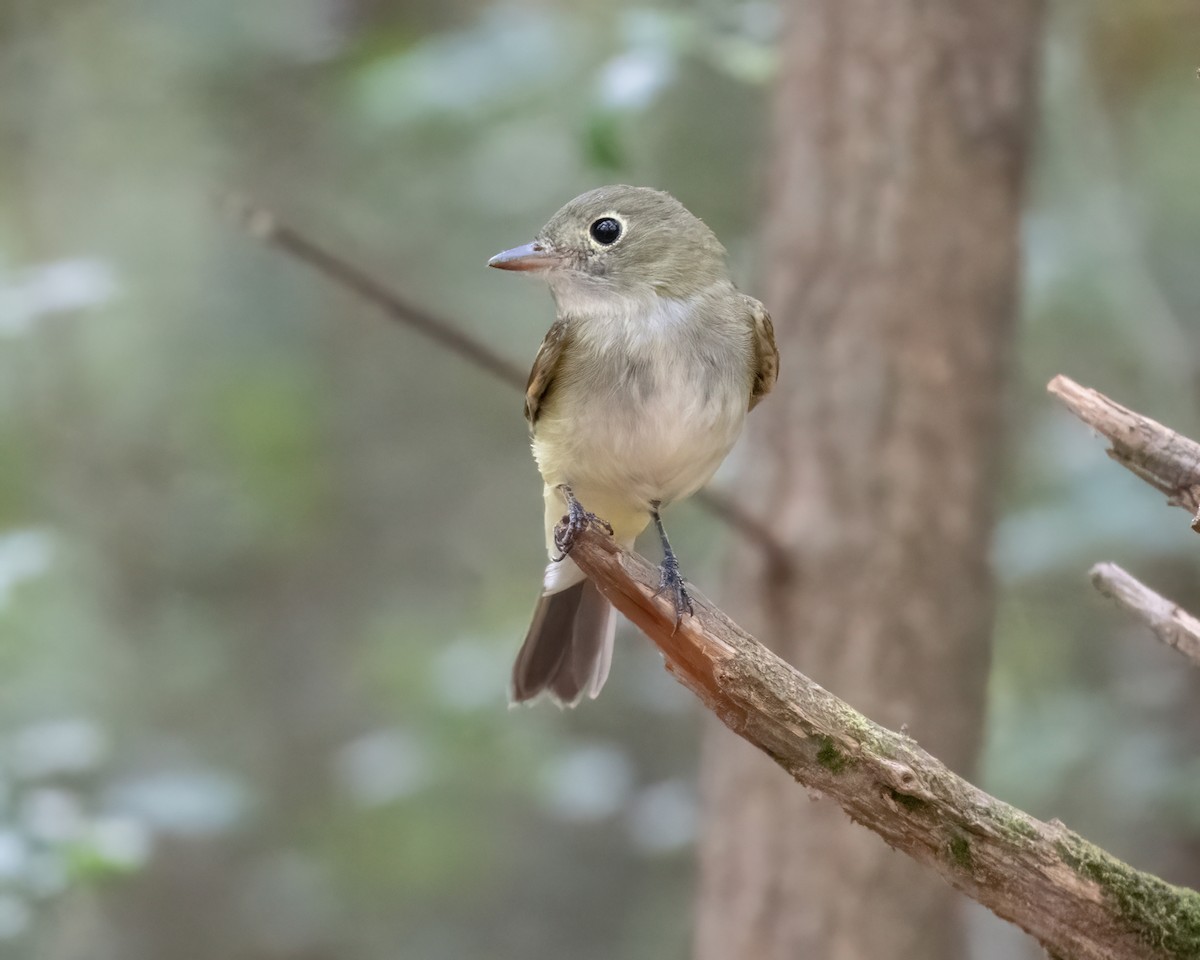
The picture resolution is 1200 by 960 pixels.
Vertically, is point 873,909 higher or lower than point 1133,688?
higher

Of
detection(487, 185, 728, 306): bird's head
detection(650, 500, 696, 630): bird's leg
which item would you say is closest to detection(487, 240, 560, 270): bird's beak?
detection(487, 185, 728, 306): bird's head

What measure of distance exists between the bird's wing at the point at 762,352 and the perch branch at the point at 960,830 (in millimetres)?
1090

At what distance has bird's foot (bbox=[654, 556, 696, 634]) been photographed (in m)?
2.25

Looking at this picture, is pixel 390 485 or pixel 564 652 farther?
pixel 390 485

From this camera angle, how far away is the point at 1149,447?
83.4 inches

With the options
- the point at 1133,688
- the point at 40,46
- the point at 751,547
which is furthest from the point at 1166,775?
the point at 40,46

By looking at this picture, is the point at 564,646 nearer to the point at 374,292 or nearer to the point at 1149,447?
the point at 374,292

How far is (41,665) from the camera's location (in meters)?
6.09

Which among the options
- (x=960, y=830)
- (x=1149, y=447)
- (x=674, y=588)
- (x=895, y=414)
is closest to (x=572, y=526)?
(x=674, y=588)

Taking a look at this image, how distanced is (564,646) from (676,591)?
98 cm

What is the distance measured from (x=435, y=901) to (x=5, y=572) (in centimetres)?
429

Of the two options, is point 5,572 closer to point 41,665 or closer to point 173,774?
point 173,774

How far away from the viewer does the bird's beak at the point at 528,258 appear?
112 inches

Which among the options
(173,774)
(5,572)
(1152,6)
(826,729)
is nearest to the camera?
(826,729)
